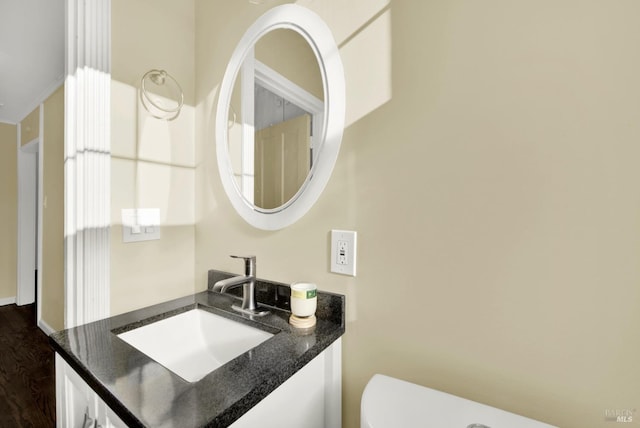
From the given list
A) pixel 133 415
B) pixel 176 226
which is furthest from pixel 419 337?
pixel 176 226

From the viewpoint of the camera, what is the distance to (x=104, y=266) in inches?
42.3

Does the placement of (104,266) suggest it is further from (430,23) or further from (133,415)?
(430,23)

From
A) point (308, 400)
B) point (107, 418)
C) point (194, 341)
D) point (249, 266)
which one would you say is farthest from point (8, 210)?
point (308, 400)

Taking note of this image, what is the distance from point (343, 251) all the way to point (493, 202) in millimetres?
422

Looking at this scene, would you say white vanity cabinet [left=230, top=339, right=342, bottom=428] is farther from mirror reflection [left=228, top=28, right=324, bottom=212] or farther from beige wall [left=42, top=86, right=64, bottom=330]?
beige wall [left=42, top=86, right=64, bottom=330]

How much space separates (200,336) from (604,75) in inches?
52.1

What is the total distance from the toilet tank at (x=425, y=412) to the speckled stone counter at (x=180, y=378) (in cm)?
19

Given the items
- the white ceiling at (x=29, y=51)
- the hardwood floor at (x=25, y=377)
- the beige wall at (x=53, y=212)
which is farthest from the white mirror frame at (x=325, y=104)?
the beige wall at (x=53, y=212)

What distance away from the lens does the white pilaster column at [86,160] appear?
3.36 feet

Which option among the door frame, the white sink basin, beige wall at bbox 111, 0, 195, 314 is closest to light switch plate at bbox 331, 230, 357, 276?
the white sink basin

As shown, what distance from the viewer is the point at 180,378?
615 millimetres

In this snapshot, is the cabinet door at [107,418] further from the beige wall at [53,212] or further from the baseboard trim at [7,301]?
the baseboard trim at [7,301]

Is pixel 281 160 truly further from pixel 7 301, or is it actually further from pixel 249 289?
pixel 7 301

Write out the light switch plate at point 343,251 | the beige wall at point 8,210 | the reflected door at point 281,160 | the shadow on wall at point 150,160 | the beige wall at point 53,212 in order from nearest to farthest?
the light switch plate at point 343,251 → the reflected door at point 281,160 → the shadow on wall at point 150,160 → the beige wall at point 53,212 → the beige wall at point 8,210
